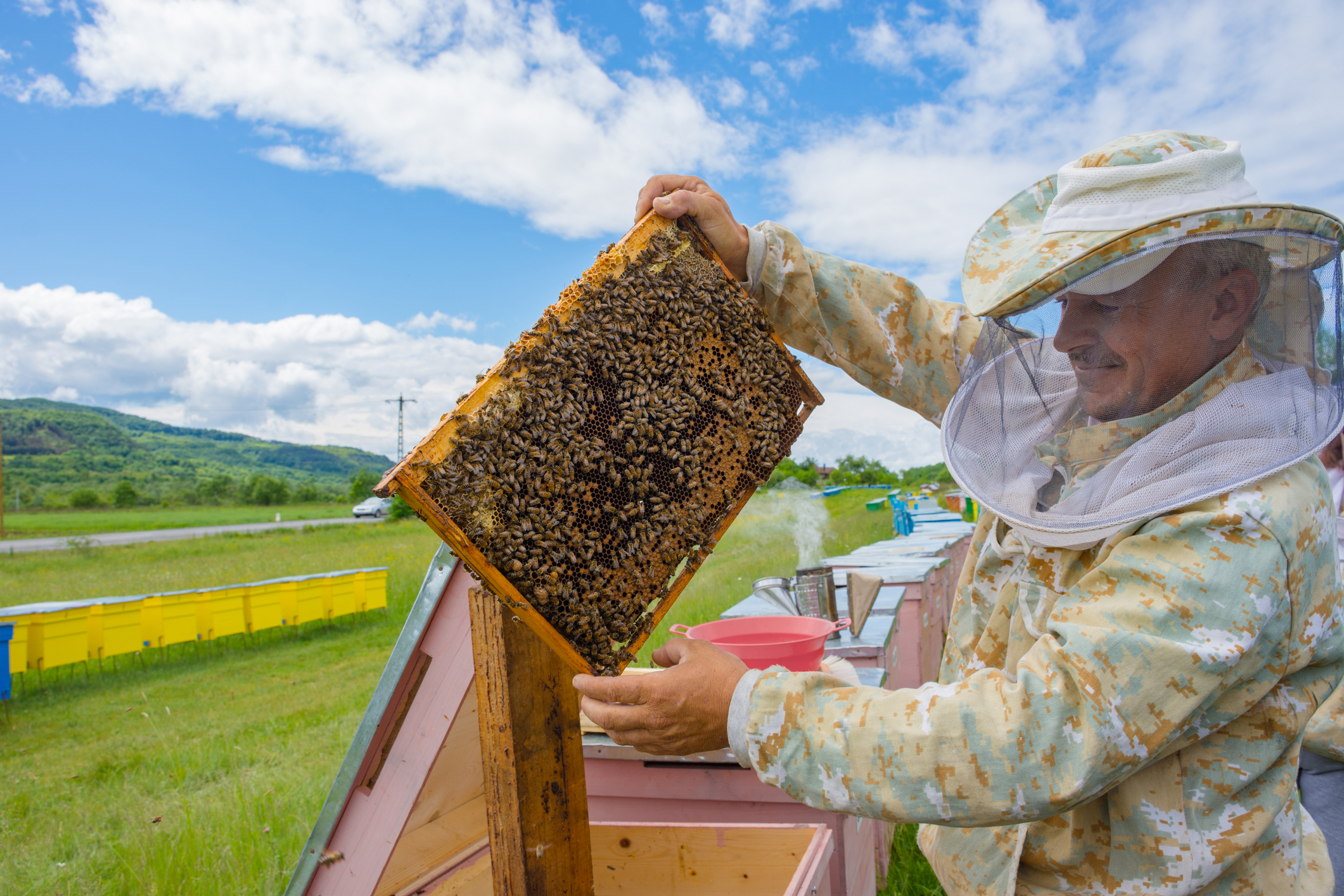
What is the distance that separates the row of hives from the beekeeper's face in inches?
412

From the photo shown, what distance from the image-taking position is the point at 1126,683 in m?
1.37

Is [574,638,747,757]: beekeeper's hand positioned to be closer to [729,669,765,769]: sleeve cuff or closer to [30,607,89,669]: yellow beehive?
[729,669,765,769]: sleeve cuff

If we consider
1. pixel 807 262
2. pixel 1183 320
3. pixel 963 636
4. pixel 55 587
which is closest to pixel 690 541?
pixel 963 636

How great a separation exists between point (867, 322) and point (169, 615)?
420 inches

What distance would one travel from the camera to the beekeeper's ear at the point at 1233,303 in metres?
1.64

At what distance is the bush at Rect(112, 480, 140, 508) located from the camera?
6150cm

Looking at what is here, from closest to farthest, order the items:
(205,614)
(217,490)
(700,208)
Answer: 1. (700,208)
2. (205,614)
3. (217,490)

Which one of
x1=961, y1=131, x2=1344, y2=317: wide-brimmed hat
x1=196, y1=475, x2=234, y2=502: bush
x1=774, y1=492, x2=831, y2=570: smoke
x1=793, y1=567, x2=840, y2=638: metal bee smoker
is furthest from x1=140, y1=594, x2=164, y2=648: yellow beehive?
x1=196, y1=475, x2=234, y2=502: bush

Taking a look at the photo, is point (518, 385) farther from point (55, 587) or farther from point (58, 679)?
point (55, 587)

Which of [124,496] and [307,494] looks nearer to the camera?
[124,496]

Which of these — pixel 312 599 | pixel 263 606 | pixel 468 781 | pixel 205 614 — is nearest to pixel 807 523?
Answer: pixel 312 599

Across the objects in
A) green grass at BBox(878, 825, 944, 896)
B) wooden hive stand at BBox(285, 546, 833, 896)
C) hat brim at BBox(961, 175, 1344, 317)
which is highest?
hat brim at BBox(961, 175, 1344, 317)

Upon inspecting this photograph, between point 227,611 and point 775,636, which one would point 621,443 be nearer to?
point 775,636

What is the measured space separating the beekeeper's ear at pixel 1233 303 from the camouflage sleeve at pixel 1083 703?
20.1 inches
